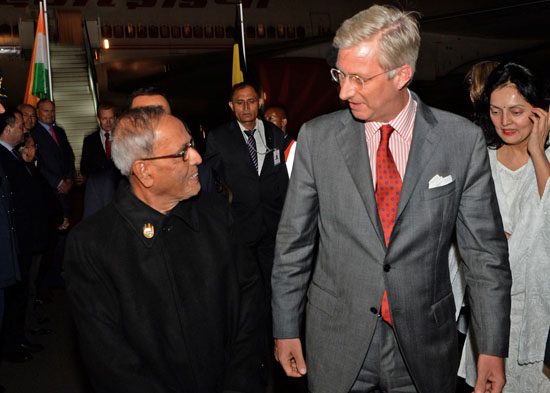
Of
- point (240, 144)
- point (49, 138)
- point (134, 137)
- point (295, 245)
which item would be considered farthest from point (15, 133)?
point (295, 245)

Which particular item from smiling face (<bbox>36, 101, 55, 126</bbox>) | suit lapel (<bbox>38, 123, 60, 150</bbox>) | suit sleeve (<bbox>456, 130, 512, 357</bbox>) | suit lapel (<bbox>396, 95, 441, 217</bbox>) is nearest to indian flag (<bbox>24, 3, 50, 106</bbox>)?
smiling face (<bbox>36, 101, 55, 126</bbox>)

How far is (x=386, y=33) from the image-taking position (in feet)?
5.80

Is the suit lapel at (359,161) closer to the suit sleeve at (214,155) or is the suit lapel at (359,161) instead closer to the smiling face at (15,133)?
the suit sleeve at (214,155)

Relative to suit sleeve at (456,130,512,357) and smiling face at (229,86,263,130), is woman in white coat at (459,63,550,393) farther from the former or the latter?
smiling face at (229,86,263,130)

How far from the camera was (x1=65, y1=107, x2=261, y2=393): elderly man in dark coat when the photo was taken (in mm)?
A: 1708

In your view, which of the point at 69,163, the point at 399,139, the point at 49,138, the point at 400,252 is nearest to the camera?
the point at 400,252

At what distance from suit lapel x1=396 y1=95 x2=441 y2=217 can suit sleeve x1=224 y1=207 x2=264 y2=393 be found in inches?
20.5

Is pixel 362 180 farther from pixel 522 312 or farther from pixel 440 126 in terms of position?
pixel 522 312

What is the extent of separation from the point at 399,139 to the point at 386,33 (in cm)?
35

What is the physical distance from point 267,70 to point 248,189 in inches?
369

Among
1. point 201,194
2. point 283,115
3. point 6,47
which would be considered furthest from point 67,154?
A: point 6,47

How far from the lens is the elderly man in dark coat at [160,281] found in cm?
171

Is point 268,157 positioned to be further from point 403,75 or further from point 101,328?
point 101,328

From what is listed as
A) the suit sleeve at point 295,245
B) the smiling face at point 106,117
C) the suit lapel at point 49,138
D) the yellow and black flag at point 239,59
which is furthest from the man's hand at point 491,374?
the yellow and black flag at point 239,59
